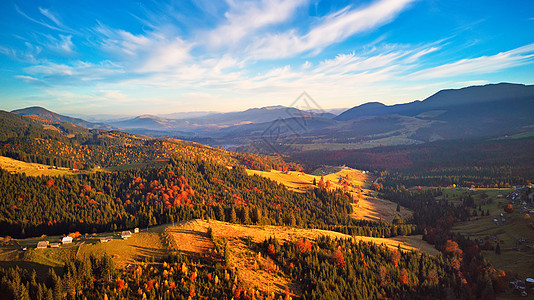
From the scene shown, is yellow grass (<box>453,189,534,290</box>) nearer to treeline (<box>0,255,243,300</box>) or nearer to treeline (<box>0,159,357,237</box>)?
treeline (<box>0,159,357,237</box>)

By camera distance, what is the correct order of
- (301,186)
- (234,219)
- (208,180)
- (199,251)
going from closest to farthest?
(199,251)
(234,219)
(208,180)
(301,186)

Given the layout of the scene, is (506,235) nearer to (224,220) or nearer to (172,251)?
(224,220)

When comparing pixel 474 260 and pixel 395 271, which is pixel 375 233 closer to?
pixel 474 260

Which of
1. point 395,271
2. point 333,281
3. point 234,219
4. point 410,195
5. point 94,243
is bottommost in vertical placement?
point 410,195

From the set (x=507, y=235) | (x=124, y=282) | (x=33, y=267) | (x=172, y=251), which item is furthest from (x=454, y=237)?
(x=33, y=267)

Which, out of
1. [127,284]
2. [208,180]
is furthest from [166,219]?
[208,180]

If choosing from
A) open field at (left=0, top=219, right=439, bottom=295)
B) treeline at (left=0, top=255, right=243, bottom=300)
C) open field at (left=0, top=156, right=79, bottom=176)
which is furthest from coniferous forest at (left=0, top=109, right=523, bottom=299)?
open field at (left=0, top=156, right=79, bottom=176)

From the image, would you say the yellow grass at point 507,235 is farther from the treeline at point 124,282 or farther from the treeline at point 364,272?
the treeline at point 124,282
